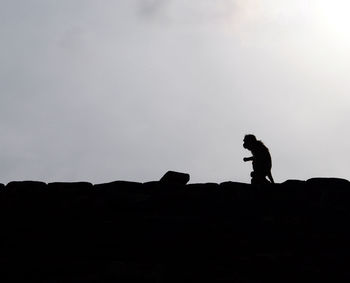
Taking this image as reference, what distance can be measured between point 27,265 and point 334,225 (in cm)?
371

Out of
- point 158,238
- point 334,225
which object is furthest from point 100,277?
point 334,225

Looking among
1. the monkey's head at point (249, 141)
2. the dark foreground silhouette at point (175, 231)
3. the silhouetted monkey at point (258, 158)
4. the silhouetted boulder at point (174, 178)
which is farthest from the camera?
the monkey's head at point (249, 141)

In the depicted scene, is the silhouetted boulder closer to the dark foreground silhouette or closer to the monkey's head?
the dark foreground silhouette

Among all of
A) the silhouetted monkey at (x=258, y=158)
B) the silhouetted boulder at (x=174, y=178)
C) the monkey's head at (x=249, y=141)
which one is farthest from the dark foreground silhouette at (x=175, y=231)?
the monkey's head at (x=249, y=141)

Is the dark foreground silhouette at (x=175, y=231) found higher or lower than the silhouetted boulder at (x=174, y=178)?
lower

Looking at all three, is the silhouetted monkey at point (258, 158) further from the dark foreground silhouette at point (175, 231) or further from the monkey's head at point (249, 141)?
the dark foreground silhouette at point (175, 231)

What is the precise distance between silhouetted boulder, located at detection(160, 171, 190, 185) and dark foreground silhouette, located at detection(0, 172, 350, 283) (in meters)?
0.01

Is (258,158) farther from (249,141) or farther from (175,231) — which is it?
(175,231)

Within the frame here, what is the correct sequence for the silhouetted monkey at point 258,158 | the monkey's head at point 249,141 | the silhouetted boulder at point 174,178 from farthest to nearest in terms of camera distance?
1. the monkey's head at point 249,141
2. the silhouetted monkey at point 258,158
3. the silhouetted boulder at point 174,178

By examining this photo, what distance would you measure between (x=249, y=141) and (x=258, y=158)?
1.65 feet

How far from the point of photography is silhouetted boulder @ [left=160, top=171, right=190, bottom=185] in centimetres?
904

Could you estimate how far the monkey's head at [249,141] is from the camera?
39.1 feet

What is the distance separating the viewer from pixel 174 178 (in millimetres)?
9062

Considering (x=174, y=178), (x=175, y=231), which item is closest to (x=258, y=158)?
(x=174, y=178)
